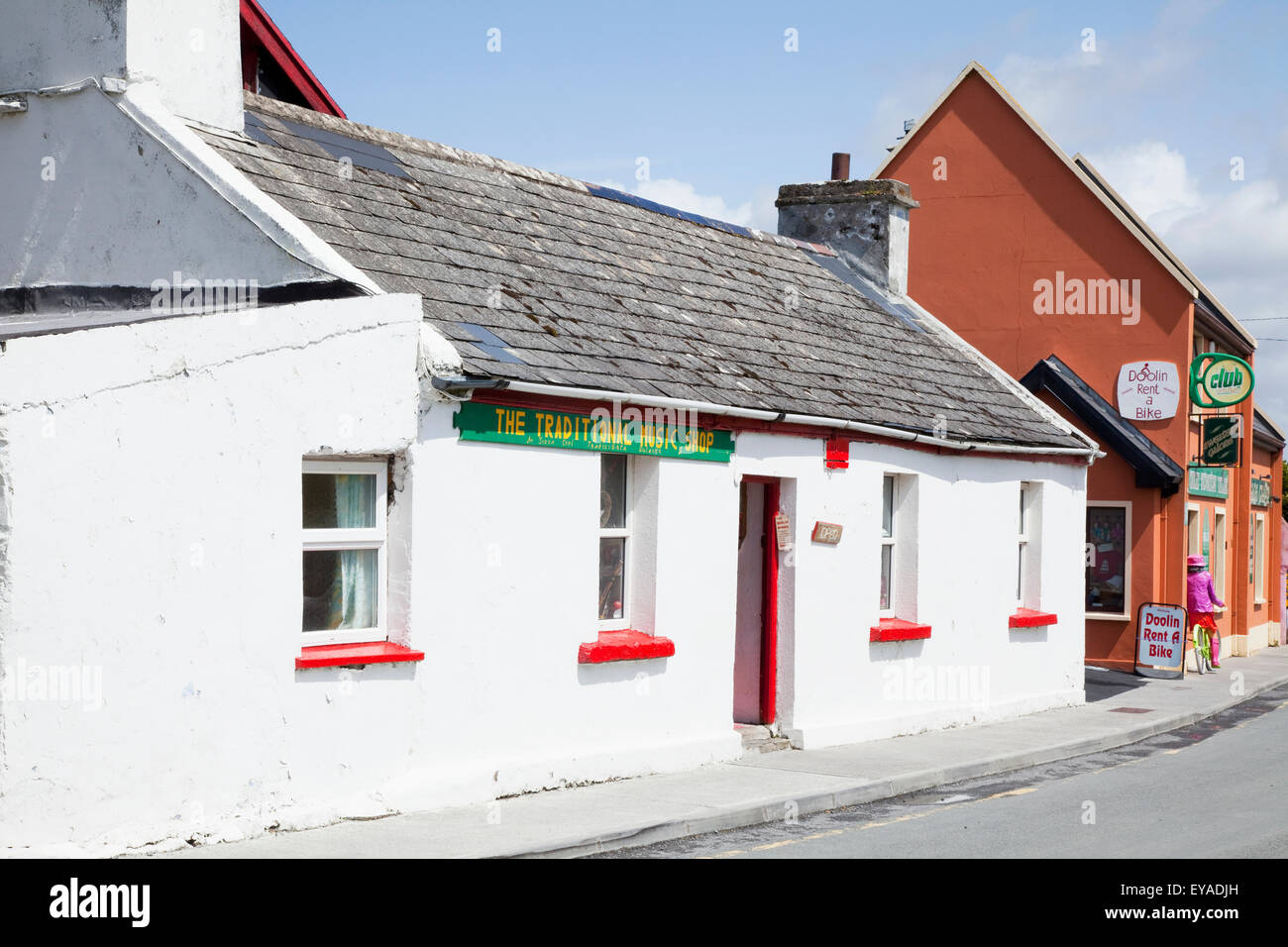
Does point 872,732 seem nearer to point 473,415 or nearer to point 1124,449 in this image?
point 473,415

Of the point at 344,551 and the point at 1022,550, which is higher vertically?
the point at 344,551

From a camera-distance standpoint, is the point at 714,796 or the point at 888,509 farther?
the point at 888,509

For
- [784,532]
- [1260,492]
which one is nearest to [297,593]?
[784,532]

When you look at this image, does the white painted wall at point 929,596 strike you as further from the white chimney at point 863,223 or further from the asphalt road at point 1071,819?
the white chimney at point 863,223

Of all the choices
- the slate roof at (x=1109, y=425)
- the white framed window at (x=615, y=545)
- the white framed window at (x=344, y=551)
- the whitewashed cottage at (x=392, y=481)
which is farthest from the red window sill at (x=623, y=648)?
the slate roof at (x=1109, y=425)

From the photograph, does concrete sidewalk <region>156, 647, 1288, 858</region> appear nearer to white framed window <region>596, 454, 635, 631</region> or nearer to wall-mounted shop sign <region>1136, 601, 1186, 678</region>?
white framed window <region>596, 454, 635, 631</region>

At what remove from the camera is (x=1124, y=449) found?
23.3 m

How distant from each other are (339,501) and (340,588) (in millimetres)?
605

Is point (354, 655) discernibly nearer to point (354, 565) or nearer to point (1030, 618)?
point (354, 565)

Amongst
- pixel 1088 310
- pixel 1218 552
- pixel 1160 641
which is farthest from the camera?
pixel 1218 552

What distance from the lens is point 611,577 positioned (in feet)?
40.7

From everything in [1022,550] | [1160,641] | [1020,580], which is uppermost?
[1022,550]

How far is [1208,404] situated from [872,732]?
37.8ft
